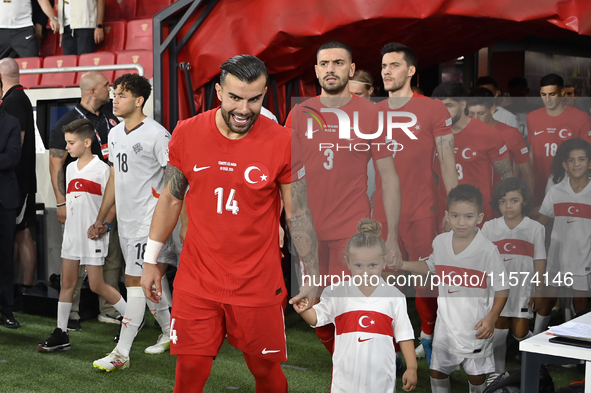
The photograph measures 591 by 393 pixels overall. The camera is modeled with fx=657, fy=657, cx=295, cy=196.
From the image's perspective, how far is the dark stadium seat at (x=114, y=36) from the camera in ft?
26.2

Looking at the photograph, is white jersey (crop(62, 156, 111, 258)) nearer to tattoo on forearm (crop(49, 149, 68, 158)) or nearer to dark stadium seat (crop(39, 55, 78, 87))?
tattoo on forearm (crop(49, 149, 68, 158))

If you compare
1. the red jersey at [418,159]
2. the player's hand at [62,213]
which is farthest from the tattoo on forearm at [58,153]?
the red jersey at [418,159]

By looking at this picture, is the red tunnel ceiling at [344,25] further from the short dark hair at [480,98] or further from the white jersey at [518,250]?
the white jersey at [518,250]

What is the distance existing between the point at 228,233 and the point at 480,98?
10.6 feet

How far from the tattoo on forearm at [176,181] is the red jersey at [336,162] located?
0.93 m

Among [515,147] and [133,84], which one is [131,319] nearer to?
[133,84]

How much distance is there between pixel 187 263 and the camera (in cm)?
276

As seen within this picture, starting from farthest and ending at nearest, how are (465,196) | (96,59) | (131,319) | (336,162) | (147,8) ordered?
1. (147,8)
2. (96,59)
3. (131,319)
4. (336,162)
5. (465,196)

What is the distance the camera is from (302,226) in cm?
288

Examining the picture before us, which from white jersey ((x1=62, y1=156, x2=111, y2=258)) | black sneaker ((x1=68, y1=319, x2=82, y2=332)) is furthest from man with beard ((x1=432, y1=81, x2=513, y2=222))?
black sneaker ((x1=68, y1=319, x2=82, y2=332))

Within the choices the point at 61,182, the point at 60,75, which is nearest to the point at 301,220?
the point at 61,182

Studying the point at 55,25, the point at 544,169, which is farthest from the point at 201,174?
the point at 55,25

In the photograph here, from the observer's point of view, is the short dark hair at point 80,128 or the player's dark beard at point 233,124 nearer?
the player's dark beard at point 233,124

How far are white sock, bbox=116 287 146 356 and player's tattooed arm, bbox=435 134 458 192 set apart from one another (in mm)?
1996
